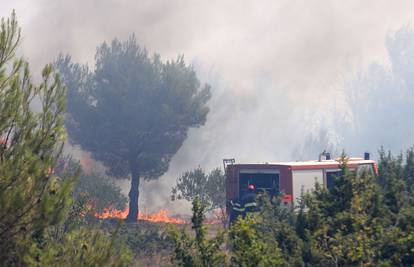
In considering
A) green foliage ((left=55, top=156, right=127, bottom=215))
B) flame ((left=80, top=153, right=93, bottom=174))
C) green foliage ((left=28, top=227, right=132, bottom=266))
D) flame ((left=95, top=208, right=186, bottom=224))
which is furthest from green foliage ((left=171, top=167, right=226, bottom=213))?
green foliage ((left=28, top=227, right=132, bottom=266))

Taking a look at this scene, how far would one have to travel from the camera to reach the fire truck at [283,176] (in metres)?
19.8

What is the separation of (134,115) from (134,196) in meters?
5.48

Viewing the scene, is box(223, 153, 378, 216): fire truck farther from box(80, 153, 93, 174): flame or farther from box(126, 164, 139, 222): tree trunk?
box(80, 153, 93, 174): flame

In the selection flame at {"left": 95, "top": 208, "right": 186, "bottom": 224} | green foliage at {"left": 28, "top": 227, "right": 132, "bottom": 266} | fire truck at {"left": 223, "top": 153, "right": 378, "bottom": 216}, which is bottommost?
green foliage at {"left": 28, "top": 227, "right": 132, "bottom": 266}

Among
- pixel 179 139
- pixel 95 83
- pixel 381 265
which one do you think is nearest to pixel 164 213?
pixel 179 139

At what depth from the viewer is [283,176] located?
20.0m

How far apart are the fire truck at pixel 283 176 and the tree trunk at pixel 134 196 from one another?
2029 cm

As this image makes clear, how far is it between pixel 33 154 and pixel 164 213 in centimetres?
3997

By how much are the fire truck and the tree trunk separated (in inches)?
799

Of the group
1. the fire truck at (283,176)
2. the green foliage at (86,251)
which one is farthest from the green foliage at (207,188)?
the green foliage at (86,251)

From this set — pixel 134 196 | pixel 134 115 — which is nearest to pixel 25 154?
pixel 134 196

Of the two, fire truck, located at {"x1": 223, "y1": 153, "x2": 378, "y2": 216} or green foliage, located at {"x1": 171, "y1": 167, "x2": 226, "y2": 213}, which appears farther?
green foliage, located at {"x1": 171, "y1": 167, "x2": 226, "y2": 213}

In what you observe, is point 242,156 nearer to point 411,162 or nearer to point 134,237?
point 134,237

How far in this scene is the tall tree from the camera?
4250 centimetres
